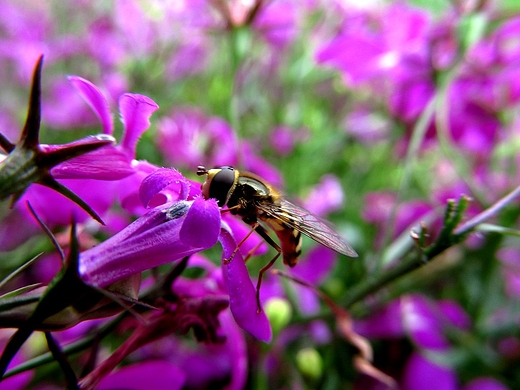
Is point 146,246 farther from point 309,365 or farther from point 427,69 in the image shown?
point 427,69

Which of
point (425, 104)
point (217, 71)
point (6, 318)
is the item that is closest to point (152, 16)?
point (217, 71)

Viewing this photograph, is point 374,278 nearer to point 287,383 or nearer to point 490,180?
point 287,383

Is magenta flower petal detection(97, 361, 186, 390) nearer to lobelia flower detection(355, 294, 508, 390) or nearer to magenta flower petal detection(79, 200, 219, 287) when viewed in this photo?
magenta flower petal detection(79, 200, 219, 287)

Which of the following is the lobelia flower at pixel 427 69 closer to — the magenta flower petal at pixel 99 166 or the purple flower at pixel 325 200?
the purple flower at pixel 325 200

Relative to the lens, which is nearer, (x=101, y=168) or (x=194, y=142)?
(x=101, y=168)

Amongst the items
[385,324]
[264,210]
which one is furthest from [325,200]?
[264,210]

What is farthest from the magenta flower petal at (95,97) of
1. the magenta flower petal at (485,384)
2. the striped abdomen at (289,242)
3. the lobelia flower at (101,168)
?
the magenta flower petal at (485,384)
